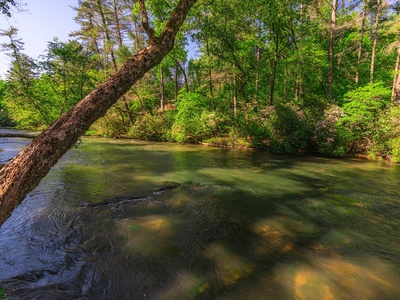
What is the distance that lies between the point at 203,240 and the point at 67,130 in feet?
10.1

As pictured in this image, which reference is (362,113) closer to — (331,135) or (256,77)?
(331,135)

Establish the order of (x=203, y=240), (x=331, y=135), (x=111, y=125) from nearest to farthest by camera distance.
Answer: (x=203, y=240) → (x=331, y=135) → (x=111, y=125)

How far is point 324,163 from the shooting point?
1188cm

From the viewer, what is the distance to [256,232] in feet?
14.8

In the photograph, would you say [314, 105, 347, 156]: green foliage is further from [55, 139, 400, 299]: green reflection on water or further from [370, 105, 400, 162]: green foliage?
[55, 139, 400, 299]: green reflection on water

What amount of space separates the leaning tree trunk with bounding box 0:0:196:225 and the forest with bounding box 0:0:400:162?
616 centimetres

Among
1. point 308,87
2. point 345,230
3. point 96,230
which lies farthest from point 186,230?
point 308,87

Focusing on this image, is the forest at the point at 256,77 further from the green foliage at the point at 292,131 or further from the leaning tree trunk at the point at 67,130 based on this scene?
the leaning tree trunk at the point at 67,130

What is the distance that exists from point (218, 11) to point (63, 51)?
12.5 m

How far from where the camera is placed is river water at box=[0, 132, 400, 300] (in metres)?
3.04

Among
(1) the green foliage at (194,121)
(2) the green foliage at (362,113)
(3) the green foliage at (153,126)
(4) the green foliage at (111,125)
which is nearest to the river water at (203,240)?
(2) the green foliage at (362,113)

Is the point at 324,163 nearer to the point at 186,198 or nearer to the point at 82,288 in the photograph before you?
the point at 186,198

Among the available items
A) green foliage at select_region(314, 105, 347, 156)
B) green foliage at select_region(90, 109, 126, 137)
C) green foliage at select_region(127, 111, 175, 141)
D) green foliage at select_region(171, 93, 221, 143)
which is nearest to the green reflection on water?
green foliage at select_region(314, 105, 347, 156)

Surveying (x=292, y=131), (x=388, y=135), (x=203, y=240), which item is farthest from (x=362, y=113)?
(x=203, y=240)
